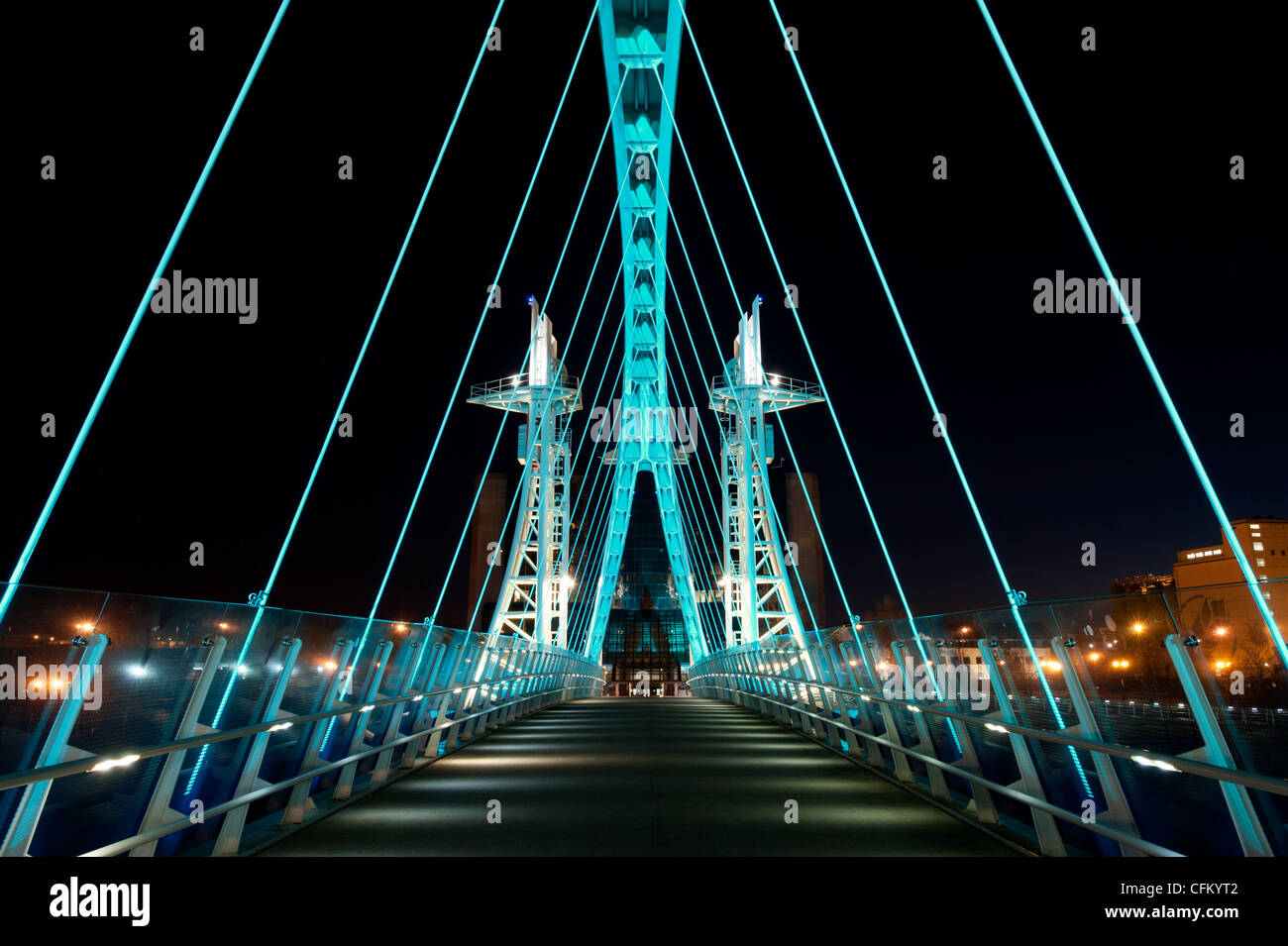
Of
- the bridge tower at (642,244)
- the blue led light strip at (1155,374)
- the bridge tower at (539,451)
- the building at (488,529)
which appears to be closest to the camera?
the blue led light strip at (1155,374)

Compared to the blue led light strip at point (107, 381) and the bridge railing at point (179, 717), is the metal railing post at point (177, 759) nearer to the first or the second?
the bridge railing at point (179, 717)

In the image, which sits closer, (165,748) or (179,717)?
(165,748)

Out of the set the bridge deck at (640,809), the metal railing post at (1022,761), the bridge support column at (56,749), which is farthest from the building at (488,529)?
the bridge support column at (56,749)

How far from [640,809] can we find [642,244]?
26.3 m

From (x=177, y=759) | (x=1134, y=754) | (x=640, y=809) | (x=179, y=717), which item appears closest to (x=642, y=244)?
(x=640, y=809)

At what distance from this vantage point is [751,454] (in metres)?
33.5

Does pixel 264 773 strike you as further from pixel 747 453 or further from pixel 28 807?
pixel 747 453

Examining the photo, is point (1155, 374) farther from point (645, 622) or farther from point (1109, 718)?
point (645, 622)

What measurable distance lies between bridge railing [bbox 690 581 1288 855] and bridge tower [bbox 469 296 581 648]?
2021 cm

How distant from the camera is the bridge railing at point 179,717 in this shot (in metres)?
4.19

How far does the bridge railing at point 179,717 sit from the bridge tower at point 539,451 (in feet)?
63.8

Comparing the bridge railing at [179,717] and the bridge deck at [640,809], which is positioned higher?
the bridge railing at [179,717]
